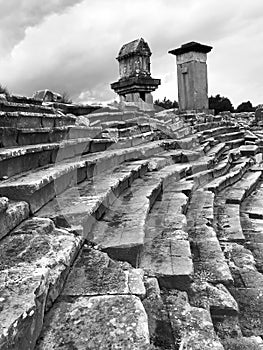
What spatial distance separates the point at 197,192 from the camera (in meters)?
4.75

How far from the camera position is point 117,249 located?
91.3 inches

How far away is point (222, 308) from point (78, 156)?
2.86 meters

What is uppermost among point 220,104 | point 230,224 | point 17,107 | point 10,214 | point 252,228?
point 220,104

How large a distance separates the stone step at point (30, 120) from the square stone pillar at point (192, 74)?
24.1 ft

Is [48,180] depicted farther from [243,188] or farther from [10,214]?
[243,188]

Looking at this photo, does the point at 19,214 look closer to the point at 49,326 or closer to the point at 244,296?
the point at 49,326

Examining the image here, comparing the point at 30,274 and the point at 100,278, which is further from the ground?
the point at 30,274

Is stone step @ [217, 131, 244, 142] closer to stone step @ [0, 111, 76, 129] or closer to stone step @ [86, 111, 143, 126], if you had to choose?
stone step @ [86, 111, 143, 126]

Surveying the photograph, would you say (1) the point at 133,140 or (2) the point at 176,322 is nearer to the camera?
(2) the point at 176,322

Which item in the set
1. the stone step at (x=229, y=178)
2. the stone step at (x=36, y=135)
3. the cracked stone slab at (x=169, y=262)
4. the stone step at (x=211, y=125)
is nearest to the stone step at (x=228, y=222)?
the stone step at (x=229, y=178)

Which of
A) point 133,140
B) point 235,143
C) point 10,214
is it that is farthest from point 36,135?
point 235,143

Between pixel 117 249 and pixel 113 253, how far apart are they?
39 millimetres

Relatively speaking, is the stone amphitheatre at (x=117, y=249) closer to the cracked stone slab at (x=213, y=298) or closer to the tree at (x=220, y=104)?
the cracked stone slab at (x=213, y=298)

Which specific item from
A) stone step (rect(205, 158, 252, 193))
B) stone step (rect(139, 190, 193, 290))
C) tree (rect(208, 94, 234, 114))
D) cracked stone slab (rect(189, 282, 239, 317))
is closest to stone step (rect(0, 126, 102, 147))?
stone step (rect(139, 190, 193, 290))
